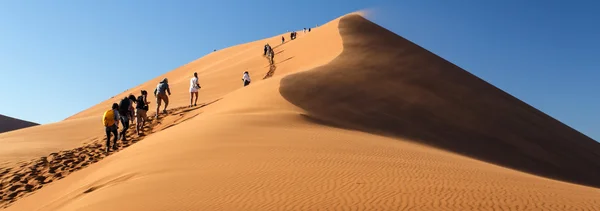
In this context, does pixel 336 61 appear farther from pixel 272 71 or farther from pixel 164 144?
pixel 164 144

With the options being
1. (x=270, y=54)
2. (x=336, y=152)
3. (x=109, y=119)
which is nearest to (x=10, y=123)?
(x=270, y=54)

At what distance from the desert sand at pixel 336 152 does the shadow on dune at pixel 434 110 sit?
0.27ft

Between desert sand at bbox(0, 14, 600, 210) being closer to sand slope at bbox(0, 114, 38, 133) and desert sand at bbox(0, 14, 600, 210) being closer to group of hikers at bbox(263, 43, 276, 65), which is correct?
group of hikers at bbox(263, 43, 276, 65)

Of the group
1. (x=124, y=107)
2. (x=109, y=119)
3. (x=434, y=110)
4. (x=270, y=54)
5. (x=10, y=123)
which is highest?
(x=270, y=54)

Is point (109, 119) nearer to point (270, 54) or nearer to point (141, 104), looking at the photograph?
point (141, 104)

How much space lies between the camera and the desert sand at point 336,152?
691 centimetres

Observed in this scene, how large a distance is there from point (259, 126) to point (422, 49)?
62.9 feet

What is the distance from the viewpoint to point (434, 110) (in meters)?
19.0

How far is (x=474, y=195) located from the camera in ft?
23.2

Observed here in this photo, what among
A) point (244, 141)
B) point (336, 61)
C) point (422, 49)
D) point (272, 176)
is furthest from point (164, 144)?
point (422, 49)

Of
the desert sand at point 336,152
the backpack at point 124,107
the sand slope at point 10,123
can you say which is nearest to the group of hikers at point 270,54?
the desert sand at point 336,152

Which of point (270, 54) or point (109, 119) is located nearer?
point (109, 119)

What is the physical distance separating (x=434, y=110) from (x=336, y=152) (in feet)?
32.5

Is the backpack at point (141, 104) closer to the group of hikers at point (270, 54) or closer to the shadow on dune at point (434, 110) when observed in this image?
the shadow on dune at point (434, 110)
